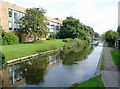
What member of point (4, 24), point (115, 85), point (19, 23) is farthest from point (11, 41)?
point (115, 85)

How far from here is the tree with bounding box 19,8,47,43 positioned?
33.4 meters

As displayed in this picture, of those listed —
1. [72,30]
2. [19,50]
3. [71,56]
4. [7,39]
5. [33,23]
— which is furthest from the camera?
[72,30]

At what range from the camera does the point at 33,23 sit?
34.0 metres

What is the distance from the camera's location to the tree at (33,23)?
33438 mm

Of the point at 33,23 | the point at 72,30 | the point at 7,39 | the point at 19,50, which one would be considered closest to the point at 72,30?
the point at 72,30

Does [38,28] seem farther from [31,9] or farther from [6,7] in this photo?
[6,7]

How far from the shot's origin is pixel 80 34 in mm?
53688

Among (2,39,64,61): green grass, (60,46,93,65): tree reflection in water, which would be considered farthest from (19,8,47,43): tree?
(60,46,93,65): tree reflection in water

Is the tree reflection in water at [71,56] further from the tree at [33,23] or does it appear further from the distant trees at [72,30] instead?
the distant trees at [72,30]

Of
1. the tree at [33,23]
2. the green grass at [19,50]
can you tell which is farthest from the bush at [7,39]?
the tree at [33,23]

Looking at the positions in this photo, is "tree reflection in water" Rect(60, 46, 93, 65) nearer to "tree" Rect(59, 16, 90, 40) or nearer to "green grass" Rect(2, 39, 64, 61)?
"green grass" Rect(2, 39, 64, 61)

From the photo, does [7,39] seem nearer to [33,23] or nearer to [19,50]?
[19,50]

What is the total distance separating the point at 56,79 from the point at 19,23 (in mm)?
29343

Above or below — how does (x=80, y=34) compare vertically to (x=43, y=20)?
below
